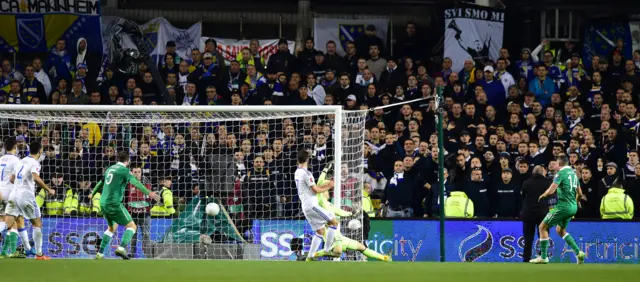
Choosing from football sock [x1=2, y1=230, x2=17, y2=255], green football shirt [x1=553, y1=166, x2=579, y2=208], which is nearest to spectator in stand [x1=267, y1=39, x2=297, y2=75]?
football sock [x1=2, y1=230, x2=17, y2=255]

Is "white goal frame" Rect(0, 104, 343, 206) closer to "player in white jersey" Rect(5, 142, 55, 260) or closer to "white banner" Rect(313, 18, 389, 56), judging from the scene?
"player in white jersey" Rect(5, 142, 55, 260)

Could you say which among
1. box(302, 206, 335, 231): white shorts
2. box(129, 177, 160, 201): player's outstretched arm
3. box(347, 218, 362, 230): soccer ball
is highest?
box(129, 177, 160, 201): player's outstretched arm

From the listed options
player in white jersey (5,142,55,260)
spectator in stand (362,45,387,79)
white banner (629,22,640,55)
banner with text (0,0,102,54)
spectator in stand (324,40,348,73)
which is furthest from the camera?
white banner (629,22,640,55)

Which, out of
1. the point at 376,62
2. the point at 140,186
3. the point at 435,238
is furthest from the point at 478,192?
the point at 140,186

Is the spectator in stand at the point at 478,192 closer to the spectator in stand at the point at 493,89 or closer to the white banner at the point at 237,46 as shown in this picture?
the spectator in stand at the point at 493,89

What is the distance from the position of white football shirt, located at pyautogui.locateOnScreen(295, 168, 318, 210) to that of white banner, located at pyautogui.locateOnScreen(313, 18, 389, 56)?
795 cm

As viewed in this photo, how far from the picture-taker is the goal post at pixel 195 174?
59.7 feet

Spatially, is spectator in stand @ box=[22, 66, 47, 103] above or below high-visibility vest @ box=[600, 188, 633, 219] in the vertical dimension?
above

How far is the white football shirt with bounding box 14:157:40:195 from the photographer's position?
54.2 feet

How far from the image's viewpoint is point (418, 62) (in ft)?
74.3

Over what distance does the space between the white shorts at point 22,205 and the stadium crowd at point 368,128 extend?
200 cm

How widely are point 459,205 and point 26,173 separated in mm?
6729

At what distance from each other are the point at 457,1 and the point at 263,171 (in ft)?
23.7

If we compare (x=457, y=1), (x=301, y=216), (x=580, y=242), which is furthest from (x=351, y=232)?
(x=457, y=1)
